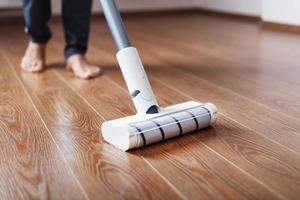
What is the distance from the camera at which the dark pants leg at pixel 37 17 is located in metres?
1.56

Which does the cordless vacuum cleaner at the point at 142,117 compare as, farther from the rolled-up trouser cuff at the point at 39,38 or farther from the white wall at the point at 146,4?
the white wall at the point at 146,4

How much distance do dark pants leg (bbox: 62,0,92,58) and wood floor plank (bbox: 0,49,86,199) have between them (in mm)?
481

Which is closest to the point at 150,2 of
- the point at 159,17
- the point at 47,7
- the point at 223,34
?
the point at 159,17

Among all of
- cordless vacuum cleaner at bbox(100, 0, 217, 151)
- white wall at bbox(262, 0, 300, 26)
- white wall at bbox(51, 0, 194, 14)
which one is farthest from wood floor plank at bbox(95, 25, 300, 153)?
white wall at bbox(51, 0, 194, 14)

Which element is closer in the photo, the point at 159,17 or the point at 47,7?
the point at 47,7

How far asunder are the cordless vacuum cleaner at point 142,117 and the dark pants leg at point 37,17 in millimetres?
622

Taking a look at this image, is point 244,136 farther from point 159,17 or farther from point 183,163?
point 159,17

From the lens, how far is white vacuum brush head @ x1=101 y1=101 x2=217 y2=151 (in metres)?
0.87

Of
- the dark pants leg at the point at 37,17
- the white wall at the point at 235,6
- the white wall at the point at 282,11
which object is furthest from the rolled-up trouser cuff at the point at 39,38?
the white wall at the point at 235,6

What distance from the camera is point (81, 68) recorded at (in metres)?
1.59

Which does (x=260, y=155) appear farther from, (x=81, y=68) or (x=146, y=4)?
(x=146, y=4)

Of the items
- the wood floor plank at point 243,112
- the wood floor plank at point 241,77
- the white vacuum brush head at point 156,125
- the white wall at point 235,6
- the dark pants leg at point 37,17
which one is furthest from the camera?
the white wall at point 235,6

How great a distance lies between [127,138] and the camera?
0.86 m

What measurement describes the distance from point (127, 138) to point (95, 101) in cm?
42
